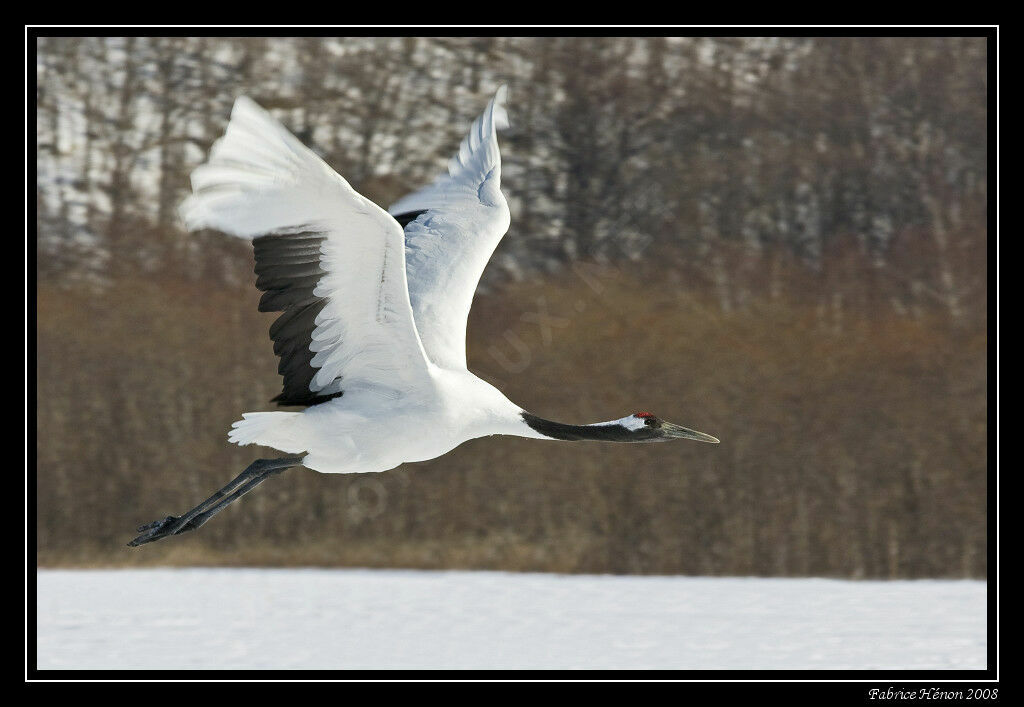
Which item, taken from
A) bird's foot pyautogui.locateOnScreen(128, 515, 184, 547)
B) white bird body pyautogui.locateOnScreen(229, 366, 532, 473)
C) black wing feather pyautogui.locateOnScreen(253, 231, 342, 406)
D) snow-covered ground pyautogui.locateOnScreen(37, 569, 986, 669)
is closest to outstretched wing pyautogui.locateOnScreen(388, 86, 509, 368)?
white bird body pyautogui.locateOnScreen(229, 366, 532, 473)

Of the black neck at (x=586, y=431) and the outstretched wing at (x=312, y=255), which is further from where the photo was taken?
the black neck at (x=586, y=431)

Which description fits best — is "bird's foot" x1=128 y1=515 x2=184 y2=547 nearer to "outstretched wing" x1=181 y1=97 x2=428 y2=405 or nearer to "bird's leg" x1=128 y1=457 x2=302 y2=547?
"bird's leg" x1=128 y1=457 x2=302 y2=547

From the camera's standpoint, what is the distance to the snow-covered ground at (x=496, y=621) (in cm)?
625

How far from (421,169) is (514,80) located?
115cm

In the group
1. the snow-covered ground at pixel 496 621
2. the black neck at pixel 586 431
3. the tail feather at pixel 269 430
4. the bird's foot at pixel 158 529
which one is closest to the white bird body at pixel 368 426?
the tail feather at pixel 269 430

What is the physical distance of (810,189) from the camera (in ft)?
32.3

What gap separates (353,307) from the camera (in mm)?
4340

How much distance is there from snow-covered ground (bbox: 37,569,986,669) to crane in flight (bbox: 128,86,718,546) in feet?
5.26

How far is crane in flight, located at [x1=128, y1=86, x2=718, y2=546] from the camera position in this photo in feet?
12.8

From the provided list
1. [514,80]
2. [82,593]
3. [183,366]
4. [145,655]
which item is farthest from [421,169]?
[145,655]

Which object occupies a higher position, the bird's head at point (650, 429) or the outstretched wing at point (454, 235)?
the outstretched wing at point (454, 235)

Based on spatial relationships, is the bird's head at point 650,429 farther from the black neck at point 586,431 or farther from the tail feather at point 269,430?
the tail feather at point 269,430

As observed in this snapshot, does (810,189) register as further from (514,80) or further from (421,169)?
(421,169)

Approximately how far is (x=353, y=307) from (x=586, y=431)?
126 centimetres
